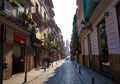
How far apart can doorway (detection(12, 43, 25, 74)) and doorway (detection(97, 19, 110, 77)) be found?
8384mm

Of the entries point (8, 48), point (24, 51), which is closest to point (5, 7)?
point (8, 48)

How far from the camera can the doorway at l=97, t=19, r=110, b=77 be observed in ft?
41.4

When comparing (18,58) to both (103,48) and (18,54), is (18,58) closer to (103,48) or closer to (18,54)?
(18,54)

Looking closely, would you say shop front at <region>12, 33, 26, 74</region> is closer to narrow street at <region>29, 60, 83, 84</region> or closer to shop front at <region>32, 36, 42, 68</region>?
narrow street at <region>29, 60, 83, 84</region>

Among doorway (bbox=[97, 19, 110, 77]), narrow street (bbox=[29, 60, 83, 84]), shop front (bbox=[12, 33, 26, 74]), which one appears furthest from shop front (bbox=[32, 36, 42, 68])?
doorway (bbox=[97, 19, 110, 77])

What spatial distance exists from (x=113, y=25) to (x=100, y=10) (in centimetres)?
289

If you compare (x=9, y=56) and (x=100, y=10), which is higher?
(x=100, y=10)

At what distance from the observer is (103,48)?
13.4 meters

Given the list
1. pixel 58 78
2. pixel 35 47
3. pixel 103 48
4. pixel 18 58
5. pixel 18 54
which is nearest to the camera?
pixel 58 78

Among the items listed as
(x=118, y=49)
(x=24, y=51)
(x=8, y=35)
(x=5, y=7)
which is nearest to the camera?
(x=118, y=49)

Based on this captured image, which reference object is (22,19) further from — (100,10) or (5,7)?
(100,10)

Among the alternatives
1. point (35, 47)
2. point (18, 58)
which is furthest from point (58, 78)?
point (35, 47)

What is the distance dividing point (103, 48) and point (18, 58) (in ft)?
29.0

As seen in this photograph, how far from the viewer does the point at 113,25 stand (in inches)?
392
